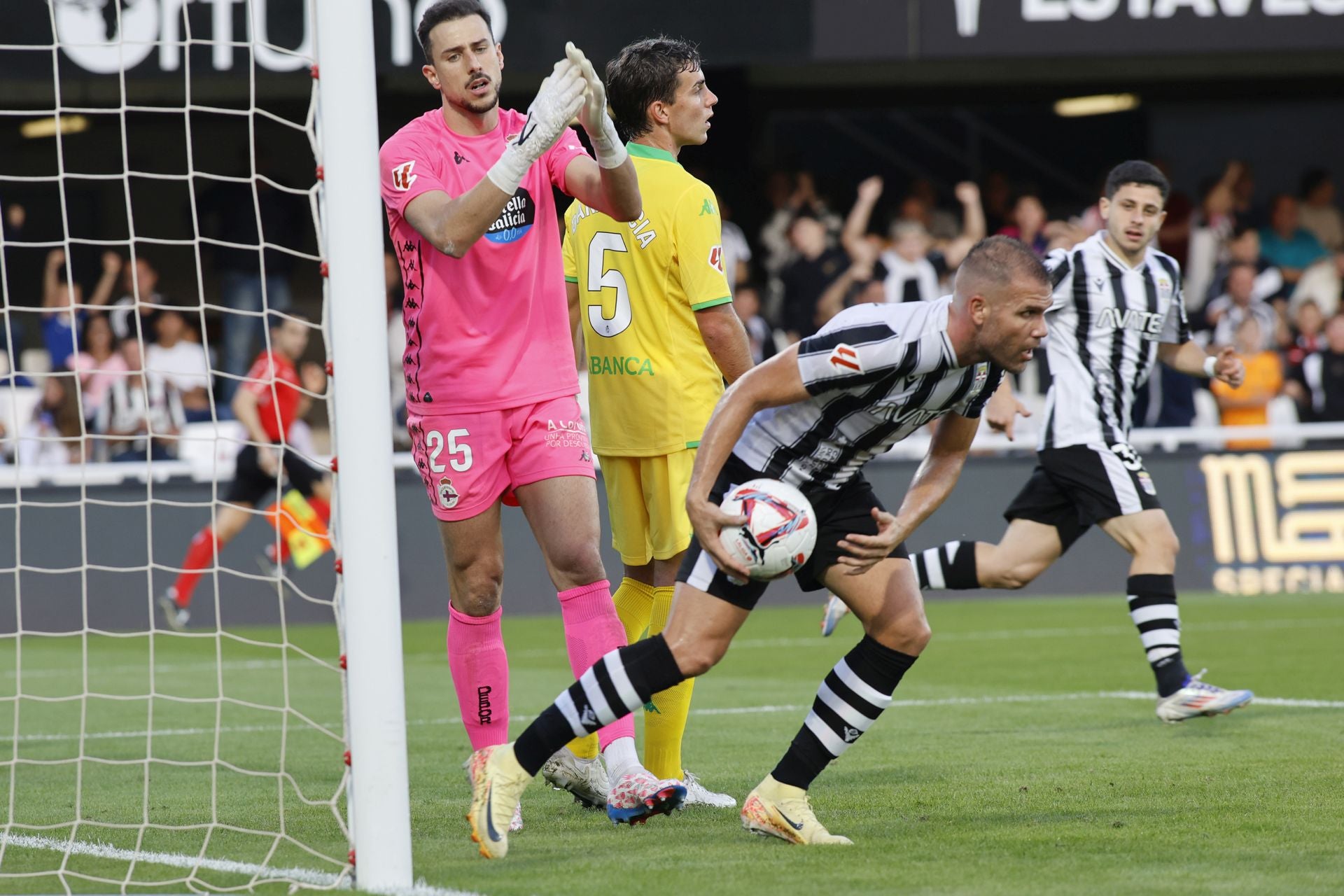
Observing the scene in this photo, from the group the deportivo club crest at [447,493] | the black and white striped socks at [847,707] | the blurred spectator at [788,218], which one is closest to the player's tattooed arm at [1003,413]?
the black and white striped socks at [847,707]

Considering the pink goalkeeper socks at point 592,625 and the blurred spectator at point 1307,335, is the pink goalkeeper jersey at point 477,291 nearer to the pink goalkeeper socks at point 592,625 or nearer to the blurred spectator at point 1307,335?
the pink goalkeeper socks at point 592,625

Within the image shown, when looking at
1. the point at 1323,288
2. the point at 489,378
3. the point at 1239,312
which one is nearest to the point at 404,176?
the point at 489,378

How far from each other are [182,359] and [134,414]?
→ 2.39 ft

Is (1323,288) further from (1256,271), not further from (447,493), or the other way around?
(447,493)

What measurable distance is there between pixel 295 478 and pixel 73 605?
192cm

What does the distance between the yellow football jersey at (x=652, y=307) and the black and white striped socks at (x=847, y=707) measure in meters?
1.11

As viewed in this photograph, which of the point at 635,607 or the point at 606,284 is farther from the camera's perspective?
the point at 635,607

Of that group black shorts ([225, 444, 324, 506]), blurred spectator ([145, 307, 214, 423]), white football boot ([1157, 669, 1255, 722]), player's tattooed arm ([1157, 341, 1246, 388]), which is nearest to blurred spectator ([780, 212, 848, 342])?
black shorts ([225, 444, 324, 506])

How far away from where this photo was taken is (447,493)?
5.12 m

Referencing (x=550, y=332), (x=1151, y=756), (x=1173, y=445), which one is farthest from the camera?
(x=1173, y=445)

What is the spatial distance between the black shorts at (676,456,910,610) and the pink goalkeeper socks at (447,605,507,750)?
79 centimetres

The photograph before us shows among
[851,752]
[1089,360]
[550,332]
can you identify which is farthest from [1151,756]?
[550,332]

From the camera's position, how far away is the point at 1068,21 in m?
15.2

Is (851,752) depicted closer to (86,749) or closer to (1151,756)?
(1151,756)
